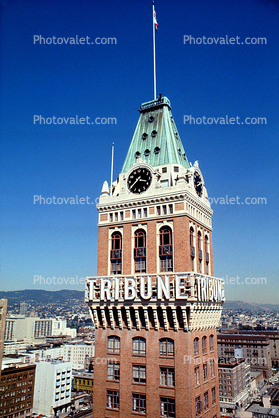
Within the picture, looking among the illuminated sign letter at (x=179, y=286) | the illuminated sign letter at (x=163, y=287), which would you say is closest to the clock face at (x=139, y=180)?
the illuminated sign letter at (x=163, y=287)

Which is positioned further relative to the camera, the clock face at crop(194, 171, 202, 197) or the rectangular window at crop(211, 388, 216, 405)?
the clock face at crop(194, 171, 202, 197)

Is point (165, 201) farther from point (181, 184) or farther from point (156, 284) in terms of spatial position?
point (156, 284)

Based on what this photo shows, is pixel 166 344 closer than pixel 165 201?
Yes

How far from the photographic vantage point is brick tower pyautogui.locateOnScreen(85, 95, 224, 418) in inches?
1736

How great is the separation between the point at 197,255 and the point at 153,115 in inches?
1032

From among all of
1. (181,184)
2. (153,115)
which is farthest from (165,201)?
(153,115)

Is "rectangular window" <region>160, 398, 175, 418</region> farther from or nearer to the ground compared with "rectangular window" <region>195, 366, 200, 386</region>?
nearer to the ground

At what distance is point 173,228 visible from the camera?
48688 millimetres

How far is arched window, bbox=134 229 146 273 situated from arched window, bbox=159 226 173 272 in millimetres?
2818

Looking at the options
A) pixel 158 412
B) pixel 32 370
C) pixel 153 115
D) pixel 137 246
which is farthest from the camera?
pixel 32 370

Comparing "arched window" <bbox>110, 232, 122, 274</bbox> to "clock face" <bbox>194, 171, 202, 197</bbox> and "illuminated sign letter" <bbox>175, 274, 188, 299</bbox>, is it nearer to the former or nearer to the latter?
"illuminated sign letter" <bbox>175, 274, 188, 299</bbox>

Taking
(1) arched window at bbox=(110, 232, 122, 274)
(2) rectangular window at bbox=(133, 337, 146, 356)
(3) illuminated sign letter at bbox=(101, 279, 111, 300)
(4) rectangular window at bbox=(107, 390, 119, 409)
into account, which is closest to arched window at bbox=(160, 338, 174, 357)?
(2) rectangular window at bbox=(133, 337, 146, 356)

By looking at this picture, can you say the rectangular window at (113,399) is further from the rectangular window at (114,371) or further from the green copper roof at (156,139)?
the green copper roof at (156,139)

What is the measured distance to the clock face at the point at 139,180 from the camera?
53000mm
